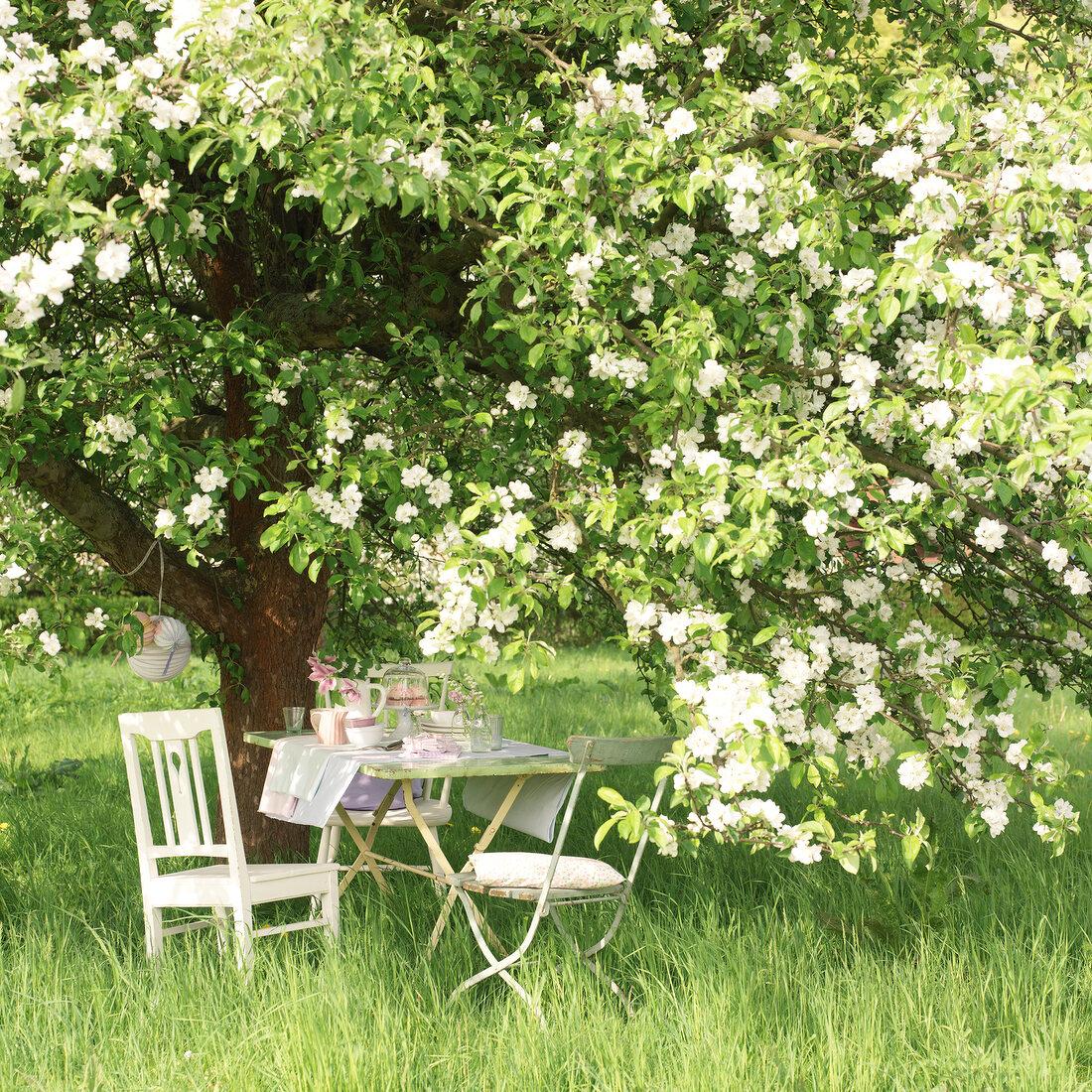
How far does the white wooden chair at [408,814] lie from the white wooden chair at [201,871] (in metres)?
0.71

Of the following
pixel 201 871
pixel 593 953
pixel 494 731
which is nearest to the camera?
pixel 593 953

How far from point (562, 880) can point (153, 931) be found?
129 centimetres

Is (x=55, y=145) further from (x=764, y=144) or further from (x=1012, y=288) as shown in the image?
(x=1012, y=288)

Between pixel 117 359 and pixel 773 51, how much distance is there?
2277 mm

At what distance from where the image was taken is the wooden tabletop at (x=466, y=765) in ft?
11.5

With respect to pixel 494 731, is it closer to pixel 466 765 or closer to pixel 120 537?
pixel 466 765

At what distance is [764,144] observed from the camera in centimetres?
338

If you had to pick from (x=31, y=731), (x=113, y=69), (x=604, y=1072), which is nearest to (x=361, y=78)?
(x=113, y=69)

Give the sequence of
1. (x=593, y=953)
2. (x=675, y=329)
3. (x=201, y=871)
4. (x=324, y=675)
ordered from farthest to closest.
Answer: (x=324, y=675) → (x=201, y=871) → (x=593, y=953) → (x=675, y=329)

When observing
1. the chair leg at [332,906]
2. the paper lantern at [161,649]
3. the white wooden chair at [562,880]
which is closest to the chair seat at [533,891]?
the white wooden chair at [562,880]

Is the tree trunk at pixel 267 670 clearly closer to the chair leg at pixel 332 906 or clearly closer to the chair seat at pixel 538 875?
the chair leg at pixel 332 906

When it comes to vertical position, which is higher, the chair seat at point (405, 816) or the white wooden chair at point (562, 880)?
the white wooden chair at point (562, 880)

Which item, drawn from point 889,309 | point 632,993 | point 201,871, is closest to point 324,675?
point 201,871

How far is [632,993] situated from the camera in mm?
3355
